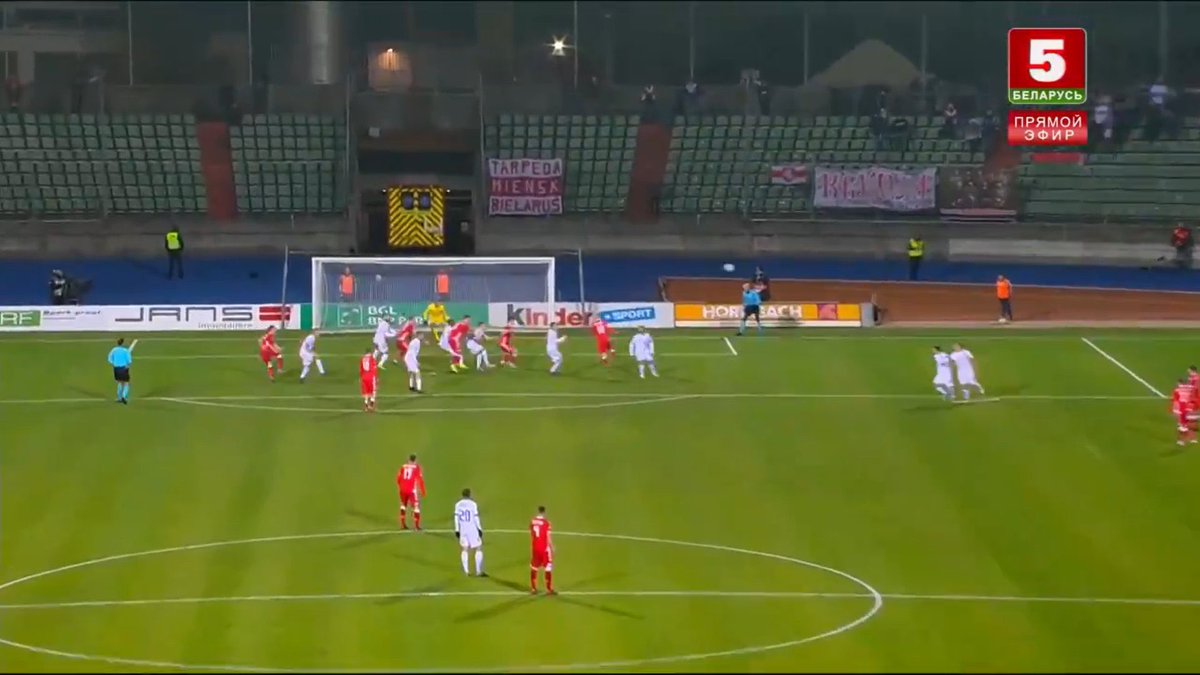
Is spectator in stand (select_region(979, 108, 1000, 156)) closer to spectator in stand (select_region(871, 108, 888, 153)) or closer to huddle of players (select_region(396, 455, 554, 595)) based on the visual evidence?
spectator in stand (select_region(871, 108, 888, 153))

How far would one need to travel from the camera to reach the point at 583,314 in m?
68.1

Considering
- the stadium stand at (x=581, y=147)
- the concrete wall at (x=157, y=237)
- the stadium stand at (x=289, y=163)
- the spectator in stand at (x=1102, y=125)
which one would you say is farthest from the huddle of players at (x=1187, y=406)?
the stadium stand at (x=289, y=163)

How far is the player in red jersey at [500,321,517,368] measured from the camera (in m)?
61.9

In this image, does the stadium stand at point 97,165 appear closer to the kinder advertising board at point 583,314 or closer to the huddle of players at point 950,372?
the kinder advertising board at point 583,314

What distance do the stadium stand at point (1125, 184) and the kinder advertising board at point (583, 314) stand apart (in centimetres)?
1808

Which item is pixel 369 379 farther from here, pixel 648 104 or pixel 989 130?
pixel 989 130

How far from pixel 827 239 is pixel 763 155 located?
463cm

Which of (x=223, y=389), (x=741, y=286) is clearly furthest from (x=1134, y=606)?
(x=741, y=286)

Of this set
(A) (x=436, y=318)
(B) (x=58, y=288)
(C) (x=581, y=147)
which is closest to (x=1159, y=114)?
(C) (x=581, y=147)

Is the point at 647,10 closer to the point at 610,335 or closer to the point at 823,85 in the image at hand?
the point at 823,85

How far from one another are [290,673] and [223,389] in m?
24.7

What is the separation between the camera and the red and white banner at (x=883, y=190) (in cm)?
7981

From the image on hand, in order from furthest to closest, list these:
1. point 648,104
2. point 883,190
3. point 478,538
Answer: point 648,104 < point 883,190 < point 478,538

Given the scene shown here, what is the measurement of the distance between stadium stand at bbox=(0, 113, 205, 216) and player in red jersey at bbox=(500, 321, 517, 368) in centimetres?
2043
